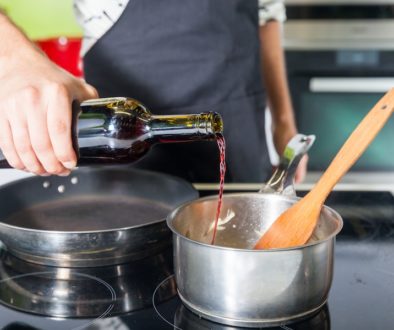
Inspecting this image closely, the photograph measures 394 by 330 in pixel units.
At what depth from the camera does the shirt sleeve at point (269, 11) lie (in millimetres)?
1184

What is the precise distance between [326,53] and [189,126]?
3.85 feet

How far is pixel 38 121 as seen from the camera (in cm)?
61

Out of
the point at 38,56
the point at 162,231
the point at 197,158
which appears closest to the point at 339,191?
the point at 197,158

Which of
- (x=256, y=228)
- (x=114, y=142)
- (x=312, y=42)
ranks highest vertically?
(x=114, y=142)

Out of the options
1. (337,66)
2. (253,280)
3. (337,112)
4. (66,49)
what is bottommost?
(337,112)

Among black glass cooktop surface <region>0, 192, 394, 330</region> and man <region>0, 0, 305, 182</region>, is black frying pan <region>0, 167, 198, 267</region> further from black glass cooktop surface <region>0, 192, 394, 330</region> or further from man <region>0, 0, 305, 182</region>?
man <region>0, 0, 305, 182</region>

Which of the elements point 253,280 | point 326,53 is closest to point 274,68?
point 326,53

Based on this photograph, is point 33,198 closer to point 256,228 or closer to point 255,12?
point 256,228

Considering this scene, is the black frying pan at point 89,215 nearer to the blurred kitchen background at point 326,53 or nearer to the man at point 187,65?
the man at point 187,65

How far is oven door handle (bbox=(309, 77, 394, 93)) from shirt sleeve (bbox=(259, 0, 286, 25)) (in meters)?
0.53

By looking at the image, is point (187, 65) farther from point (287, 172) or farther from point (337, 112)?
point (337, 112)

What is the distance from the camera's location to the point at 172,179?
0.84 metres

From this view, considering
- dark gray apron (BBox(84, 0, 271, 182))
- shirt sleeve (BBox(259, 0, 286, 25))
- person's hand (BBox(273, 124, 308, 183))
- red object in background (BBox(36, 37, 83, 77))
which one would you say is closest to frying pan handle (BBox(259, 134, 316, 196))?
dark gray apron (BBox(84, 0, 271, 182))

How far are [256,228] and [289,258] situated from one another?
19cm
